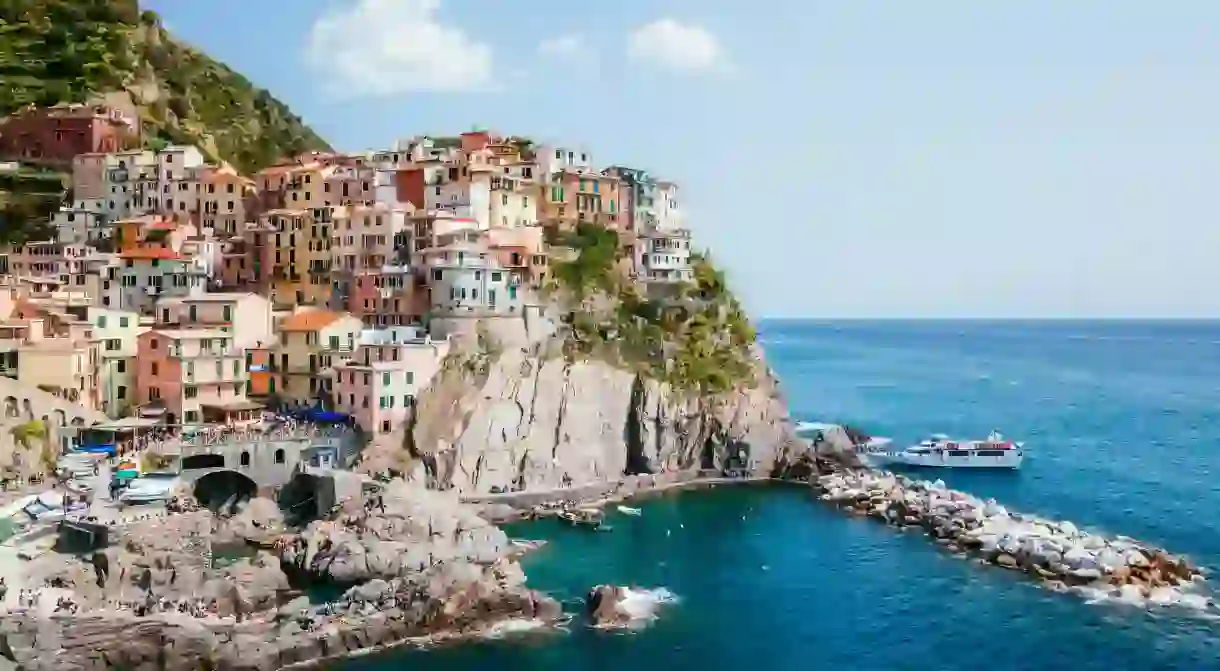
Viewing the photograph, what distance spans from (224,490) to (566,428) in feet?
52.4

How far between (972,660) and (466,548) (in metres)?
17.4

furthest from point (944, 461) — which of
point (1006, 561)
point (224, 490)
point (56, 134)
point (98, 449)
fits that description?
point (56, 134)

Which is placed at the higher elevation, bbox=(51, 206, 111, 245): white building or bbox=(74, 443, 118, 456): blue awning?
bbox=(51, 206, 111, 245): white building

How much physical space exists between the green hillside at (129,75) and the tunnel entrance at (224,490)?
32.8 m

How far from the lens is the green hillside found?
6844 cm

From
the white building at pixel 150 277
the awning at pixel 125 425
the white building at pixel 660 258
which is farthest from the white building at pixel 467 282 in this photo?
the white building at pixel 660 258

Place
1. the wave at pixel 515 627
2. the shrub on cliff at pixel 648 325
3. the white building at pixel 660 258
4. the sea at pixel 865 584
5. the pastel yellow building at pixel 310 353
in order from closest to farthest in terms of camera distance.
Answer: the sea at pixel 865 584 < the wave at pixel 515 627 < the pastel yellow building at pixel 310 353 < the shrub on cliff at pixel 648 325 < the white building at pixel 660 258

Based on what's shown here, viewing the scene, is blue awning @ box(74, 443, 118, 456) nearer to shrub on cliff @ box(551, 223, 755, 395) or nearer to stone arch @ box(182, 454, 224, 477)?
stone arch @ box(182, 454, 224, 477)

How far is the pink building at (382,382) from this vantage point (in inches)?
1806

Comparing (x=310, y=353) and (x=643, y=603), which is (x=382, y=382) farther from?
(x=643, y=603)

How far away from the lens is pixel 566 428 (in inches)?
2003

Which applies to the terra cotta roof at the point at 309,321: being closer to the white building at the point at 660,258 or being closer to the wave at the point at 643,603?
the wave at the point at 643,603

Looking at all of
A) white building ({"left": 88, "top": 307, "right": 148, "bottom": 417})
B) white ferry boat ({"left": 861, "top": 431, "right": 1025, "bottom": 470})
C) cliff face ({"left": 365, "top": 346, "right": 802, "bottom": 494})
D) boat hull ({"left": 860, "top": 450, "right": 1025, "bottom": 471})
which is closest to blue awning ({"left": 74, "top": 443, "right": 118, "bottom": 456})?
white building ({"left": 88, "top": 307, "right": 148, "bottom": 417})

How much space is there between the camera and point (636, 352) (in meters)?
55.9
